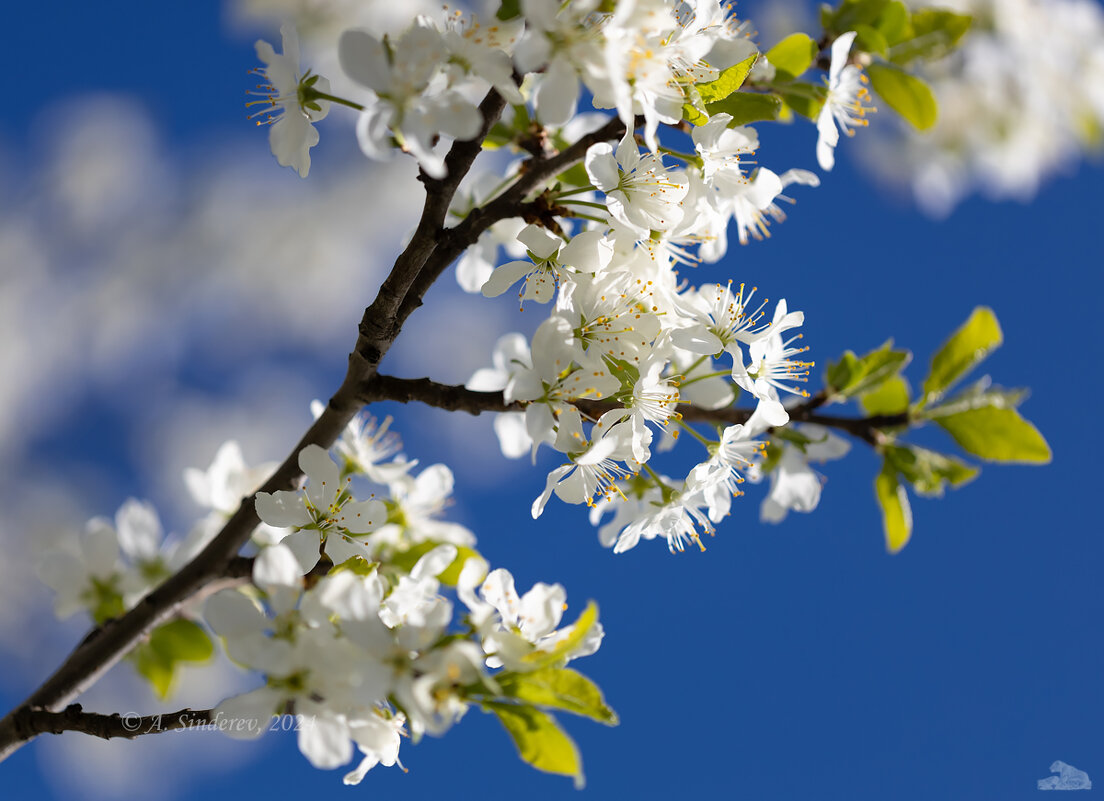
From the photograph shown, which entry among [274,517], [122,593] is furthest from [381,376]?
[122,593]

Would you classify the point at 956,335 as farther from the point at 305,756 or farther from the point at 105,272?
the point at 105,272

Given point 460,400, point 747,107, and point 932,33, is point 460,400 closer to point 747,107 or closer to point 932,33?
point 747,107

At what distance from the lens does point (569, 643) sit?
652mm

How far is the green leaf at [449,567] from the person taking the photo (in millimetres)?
967

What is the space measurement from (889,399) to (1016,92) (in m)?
2.72

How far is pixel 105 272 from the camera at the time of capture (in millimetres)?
2676

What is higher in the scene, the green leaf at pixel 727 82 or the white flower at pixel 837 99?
the white flower at pixel 837 99

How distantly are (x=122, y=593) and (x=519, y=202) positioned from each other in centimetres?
85

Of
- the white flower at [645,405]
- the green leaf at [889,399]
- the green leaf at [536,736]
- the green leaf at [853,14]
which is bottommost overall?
the green leaf at [536,736]

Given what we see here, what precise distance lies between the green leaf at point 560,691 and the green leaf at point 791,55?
0.66m

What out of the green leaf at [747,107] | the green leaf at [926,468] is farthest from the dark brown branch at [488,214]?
the green leaf at [926,468]

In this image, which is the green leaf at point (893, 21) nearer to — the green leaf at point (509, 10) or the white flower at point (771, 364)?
the white flower at point (771, 364)

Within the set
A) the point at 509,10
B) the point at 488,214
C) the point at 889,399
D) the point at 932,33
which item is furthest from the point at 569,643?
the point at 932,33

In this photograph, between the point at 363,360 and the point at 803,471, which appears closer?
the point at 363,360
